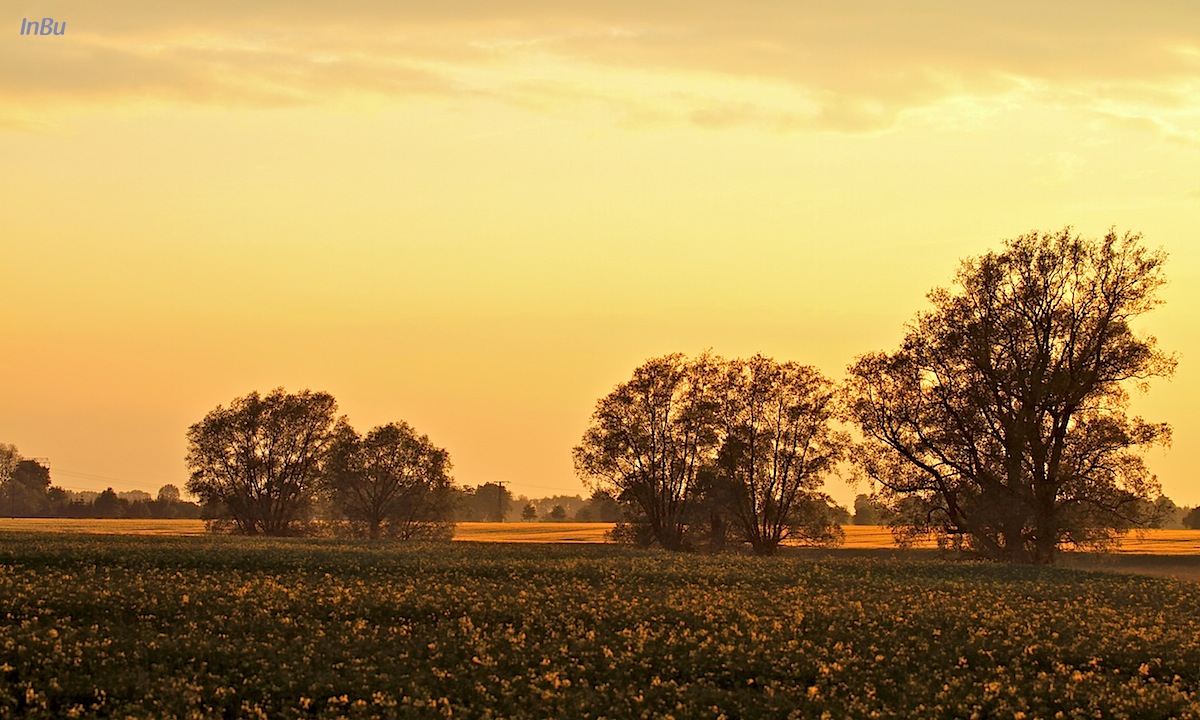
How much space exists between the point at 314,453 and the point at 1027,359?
73086 millimetres

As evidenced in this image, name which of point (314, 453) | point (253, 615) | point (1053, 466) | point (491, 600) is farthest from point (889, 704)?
point (314, 453)

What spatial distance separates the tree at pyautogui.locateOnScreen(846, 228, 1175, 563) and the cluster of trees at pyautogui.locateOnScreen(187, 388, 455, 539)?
198 ft

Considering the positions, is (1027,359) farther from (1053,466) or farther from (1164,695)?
(1164,695)

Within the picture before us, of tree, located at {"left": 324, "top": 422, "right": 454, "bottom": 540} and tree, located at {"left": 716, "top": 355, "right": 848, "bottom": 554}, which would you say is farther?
tree, located at {"left": 324, "top": 422, "right": 454, "bottom": 540}

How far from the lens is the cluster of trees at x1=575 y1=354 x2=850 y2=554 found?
3219 inches

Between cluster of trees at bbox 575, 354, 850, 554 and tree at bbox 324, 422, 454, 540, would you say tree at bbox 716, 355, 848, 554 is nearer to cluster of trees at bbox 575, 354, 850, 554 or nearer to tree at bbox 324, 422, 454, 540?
cluster of trees at bbox 575, 354, 850, 554

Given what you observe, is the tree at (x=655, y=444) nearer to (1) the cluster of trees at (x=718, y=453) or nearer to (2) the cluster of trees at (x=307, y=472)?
(1) the cluster of trees at (x=718, y=453)

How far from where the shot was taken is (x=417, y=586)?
133 feet

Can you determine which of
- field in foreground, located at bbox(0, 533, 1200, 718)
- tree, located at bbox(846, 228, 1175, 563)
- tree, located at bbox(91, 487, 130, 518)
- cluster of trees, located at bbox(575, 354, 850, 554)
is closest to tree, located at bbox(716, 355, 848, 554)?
cluster of trees, located at bbox(575, 354, 850, 554)

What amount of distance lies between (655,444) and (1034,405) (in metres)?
33.0

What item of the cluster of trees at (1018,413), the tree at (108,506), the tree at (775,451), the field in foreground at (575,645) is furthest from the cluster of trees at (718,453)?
the tree at (108,506)

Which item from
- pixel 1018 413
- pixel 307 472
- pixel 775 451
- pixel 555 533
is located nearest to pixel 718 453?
pixel 775 451

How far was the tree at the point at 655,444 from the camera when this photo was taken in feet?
281

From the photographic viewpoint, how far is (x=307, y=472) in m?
112
